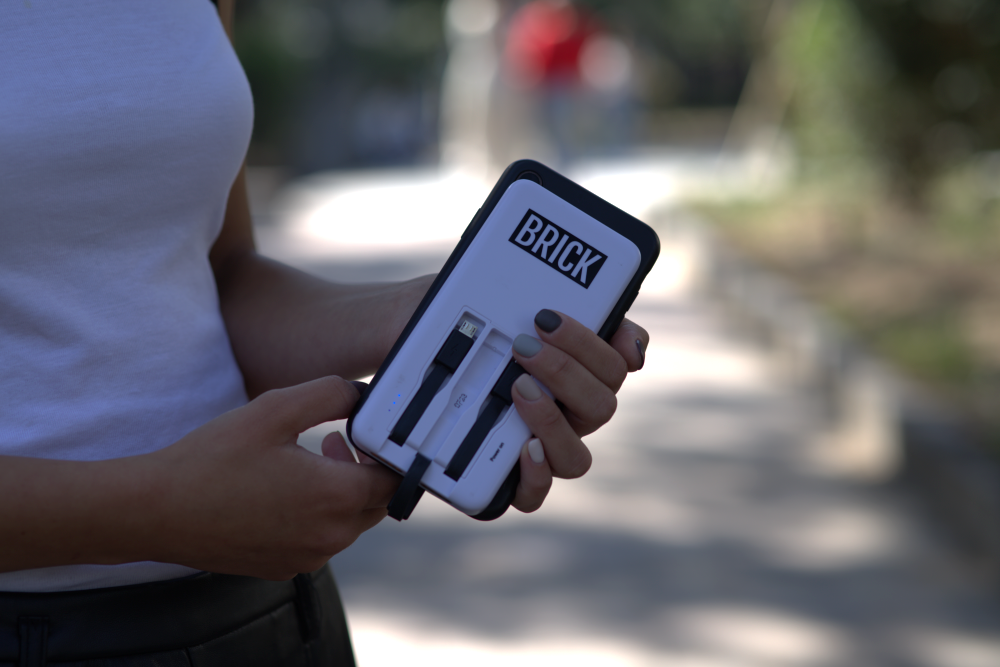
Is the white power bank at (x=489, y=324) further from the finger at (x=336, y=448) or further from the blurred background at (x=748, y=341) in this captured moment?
the blurred background at (x=748, y=341)

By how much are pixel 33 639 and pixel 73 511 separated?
0.49 feet

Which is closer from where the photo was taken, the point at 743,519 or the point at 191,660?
the point at 191,660

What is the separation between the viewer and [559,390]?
98 centimetres

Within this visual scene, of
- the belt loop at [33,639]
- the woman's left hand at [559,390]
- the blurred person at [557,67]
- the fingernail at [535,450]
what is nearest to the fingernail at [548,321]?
the woman's left hand at [559,390]

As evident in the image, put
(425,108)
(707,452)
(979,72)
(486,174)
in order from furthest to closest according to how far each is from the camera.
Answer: (425,108)
(486,174)
(979,72)
(707,452)

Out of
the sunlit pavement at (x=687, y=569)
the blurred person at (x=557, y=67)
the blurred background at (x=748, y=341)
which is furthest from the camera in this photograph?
the blurred person at (x=557, y=67)

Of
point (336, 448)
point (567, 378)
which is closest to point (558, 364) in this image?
point (567, 378)

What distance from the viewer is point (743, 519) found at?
3.58 meters

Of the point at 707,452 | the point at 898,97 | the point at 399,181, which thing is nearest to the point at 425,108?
the point at 399,181

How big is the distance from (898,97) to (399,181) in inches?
320

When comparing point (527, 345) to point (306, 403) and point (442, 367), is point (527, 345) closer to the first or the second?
point (442, 367)

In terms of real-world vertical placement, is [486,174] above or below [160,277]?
above

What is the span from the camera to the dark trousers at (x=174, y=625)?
0.90 meters

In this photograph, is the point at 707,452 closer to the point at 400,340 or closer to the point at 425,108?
the point at 400,340
